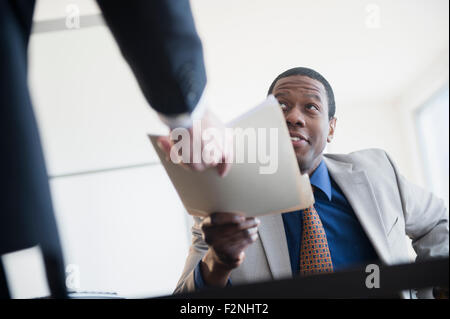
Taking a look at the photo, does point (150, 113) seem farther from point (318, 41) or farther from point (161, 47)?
point (161, 47)

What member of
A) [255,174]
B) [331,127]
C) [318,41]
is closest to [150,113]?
[318,41]

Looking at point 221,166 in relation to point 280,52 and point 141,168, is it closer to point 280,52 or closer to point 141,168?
point 280,52

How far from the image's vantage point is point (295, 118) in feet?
3.27

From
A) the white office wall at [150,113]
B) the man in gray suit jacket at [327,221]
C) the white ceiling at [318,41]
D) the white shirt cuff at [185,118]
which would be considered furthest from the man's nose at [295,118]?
the white office wall at [150,113]

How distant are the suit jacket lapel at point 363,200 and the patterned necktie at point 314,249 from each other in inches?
3.9

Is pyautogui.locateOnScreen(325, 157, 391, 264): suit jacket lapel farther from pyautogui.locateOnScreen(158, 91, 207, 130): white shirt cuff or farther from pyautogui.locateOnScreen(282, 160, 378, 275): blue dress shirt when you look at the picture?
pyautogui.locateOnScreen(158, 91, 207, 130): white shirt cuff

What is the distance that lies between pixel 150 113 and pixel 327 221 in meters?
2.58

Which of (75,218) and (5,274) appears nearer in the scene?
(5,274)

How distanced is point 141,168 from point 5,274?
3.53 m

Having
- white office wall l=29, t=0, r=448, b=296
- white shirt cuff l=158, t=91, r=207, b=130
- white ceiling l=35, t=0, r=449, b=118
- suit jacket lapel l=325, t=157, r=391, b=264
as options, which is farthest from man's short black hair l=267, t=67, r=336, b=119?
white office wall l=29, t=0, r=448, b=296

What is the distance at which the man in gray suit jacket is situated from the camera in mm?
784

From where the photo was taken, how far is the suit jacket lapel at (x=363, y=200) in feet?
2.65

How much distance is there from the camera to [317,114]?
105 centimetres
